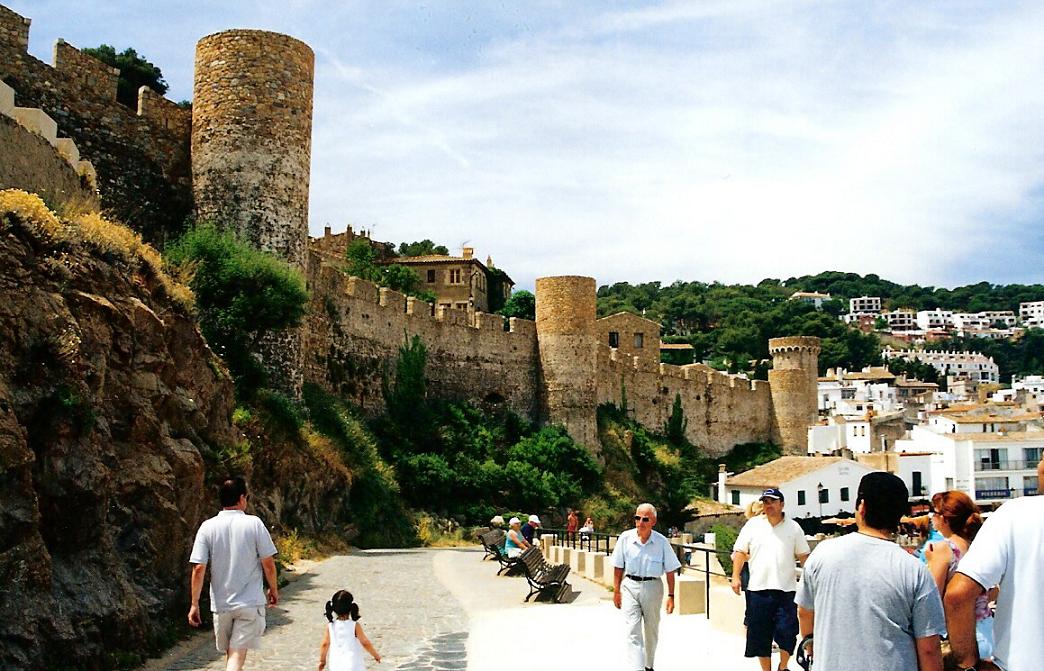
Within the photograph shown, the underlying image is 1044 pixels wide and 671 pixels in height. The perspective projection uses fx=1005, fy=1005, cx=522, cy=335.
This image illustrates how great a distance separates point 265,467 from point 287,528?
4.93 feet

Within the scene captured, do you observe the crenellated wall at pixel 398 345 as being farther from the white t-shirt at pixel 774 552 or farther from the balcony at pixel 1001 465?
the balcony at pixel 1001 465

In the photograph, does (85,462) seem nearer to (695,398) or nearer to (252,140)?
(252,140)

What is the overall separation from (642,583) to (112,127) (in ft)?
56.5

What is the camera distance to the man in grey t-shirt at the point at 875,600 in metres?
4.67

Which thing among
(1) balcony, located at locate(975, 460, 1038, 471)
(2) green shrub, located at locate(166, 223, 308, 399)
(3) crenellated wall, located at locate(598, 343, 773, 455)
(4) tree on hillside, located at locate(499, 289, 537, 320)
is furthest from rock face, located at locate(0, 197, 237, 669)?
(4) tree on hillside, located at locate(499, 289, 537, 320)

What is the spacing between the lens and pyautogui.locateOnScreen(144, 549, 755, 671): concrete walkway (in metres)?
10.3

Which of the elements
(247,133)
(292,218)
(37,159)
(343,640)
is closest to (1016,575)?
(343,640)

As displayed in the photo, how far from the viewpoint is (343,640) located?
8.19 metres

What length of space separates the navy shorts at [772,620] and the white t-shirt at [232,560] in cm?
393

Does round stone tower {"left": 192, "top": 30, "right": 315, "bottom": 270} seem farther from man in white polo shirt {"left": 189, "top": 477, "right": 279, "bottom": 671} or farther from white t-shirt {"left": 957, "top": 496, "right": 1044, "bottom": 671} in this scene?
white t-shirt {"left": 957, "top": 496, "right": 1044, "bottom": 671}

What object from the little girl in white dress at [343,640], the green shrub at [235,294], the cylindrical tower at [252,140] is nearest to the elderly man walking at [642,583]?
the little girl in white dress at [343,640]

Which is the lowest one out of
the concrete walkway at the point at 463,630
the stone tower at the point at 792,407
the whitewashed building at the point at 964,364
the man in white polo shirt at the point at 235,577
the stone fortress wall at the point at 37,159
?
the concrete walkway at the point at 463,630

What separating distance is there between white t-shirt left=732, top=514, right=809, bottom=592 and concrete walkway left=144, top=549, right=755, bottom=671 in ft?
2.81

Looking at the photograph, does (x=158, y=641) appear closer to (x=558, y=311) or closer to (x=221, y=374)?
(x=221, y=374)
